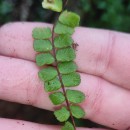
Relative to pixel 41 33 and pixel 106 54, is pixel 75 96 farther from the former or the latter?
pixel 41 33

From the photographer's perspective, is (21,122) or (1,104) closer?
(21,122)

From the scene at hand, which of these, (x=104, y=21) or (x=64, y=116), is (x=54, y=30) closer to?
(x=64, y=116)

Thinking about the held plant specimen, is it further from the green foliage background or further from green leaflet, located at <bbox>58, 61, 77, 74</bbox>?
the green foliage background

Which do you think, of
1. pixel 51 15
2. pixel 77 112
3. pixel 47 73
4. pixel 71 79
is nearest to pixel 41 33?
pixel 47 73

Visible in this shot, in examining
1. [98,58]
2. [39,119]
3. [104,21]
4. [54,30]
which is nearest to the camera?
[54,30]

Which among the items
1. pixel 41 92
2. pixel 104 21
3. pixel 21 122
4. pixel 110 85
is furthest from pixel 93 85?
pixel 104 21

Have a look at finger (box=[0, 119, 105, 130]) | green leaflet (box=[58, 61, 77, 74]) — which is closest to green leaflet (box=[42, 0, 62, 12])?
green leaflet (box=[58, 61, 77, 74])
